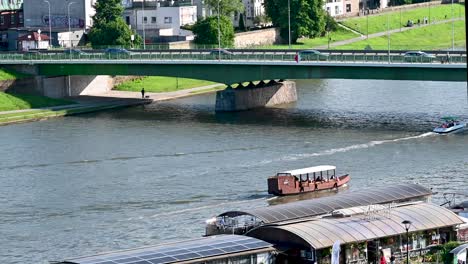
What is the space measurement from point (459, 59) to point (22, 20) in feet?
166

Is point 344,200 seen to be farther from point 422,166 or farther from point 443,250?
point 422,166

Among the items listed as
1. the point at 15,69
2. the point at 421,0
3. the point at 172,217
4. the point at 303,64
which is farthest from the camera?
the point at 421,0

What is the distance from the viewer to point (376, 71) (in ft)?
278

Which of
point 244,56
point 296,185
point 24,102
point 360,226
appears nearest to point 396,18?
point 244,56

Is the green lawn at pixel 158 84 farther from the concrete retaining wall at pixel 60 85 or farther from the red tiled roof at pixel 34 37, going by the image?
the red tiled roof at pixel 34 37

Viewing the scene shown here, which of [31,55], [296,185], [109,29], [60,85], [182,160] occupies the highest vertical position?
[109,29]

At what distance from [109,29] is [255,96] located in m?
22.7

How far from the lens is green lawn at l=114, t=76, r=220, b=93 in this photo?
101 meters

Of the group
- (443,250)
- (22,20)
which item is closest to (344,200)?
(443,250)

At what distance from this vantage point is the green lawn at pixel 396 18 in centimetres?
13762

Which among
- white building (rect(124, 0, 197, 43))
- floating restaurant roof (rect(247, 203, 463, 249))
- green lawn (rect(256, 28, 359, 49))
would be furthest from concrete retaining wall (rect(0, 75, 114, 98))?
floating restaurant roof (rect(247, 203, 463, 249))

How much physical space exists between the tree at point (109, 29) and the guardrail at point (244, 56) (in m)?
12.7

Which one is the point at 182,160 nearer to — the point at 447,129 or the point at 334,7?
the point at 447,129

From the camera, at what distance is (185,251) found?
41.0 meters
